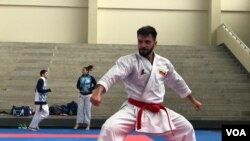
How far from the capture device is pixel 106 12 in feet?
61.6

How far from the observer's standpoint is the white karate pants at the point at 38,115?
32.2 feet

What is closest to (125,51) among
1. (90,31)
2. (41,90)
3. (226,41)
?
(90,31)

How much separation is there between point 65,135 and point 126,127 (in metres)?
5.16

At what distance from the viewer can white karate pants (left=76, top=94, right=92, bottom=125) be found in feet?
33.5

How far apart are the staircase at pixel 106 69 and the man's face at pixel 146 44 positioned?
279 inches

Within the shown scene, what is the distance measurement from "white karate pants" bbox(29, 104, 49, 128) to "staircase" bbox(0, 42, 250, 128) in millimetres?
1736

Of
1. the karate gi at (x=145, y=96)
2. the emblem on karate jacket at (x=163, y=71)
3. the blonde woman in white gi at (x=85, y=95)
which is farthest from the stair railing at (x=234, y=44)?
the karate gi at (x=145, y=96)

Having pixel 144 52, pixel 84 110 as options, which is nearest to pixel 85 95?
pixel 84 110

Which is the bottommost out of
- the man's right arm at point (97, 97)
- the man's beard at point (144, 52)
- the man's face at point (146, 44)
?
the man's right arm at point (97, 97)

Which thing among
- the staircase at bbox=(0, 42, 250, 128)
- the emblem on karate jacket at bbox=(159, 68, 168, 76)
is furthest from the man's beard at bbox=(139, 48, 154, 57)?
the staircase at bbox=(0, 42, 250, 128)

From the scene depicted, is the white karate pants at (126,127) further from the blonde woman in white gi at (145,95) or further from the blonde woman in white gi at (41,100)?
the blonde woman in white gi at (41,100)

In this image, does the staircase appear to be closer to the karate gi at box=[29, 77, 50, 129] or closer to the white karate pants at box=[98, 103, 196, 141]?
the karate gi at box=[29, 77, 50, 129]

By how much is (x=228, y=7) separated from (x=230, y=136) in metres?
15.8

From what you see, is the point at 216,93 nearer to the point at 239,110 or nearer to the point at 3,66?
the point at 239,110
